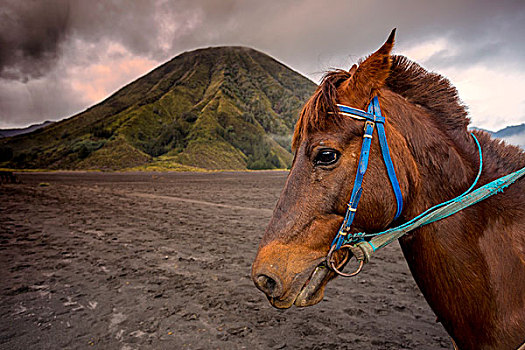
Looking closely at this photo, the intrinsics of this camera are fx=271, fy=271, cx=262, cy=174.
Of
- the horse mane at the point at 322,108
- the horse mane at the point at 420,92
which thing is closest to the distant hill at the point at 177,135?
the horse mane at the point at 420,92

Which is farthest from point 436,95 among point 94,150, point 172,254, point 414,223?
point 94,150

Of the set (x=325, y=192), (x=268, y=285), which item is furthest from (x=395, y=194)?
(x=268, y=285)

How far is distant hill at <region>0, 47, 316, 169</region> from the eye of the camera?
76062mm

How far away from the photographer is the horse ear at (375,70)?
1.79 m

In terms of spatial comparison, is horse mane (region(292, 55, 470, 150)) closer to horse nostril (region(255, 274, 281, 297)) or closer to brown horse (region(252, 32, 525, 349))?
brown horse (region(252, 32, 525, 349))

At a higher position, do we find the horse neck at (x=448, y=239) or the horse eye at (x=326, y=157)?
the horse eye at (x=326, y=157)

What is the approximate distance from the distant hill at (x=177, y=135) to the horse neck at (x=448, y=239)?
27391 mm

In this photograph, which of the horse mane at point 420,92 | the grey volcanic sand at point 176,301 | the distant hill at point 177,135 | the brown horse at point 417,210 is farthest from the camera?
the distant hill at point 177,135

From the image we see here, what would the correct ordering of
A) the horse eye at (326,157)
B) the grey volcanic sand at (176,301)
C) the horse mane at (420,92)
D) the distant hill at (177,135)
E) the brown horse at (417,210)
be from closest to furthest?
the brown horse at (417,210), the horse eye at (326,157), the horse mane at (420,92), the grey volcanic sand at (176,301), the distant hill at (177,135)

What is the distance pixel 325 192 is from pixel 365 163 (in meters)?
0.31

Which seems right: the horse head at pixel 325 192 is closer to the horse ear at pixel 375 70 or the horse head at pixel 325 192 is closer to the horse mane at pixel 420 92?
the horse ear at pixel 375 70

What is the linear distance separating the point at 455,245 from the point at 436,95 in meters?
1.05

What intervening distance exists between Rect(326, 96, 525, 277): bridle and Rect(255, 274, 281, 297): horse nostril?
14.1 inches

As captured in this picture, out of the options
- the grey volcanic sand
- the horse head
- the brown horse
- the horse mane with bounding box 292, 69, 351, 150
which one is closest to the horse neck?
the brown horse
